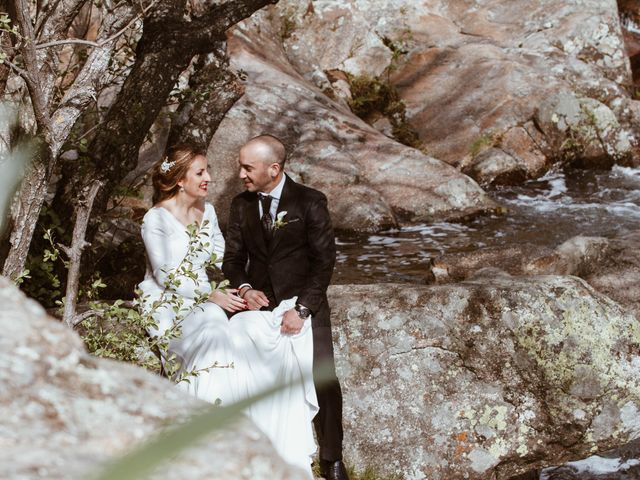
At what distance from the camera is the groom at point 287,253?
186 inches

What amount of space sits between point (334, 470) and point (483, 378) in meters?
1.06

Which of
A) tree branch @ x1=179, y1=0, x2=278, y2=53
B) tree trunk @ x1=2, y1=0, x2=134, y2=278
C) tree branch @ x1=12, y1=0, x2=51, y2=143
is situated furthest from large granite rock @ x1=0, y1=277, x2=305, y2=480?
tree branch @ x1=179, y1=0, x2=278, y2=53

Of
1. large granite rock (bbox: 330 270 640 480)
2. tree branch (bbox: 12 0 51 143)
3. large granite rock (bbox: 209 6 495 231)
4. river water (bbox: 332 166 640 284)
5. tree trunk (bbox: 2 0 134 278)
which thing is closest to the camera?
tree branch (bbox: 12 0 51 143)

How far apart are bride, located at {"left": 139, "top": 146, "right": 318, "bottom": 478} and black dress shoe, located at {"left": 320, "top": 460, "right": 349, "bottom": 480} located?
170 mm

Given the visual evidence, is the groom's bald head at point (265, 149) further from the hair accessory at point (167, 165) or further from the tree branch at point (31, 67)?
the tree branch at point (31, 67)

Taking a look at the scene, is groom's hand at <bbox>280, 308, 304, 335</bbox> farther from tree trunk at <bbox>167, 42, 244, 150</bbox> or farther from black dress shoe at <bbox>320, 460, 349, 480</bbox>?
tree trunk at <bbox>167, 42, 244, 150</bbox>

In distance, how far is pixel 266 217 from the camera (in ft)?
16.4

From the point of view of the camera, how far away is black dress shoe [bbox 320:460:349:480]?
472 cm

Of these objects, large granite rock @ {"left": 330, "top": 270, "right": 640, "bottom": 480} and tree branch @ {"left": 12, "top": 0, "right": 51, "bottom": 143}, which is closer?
tree branch @ {"left": 12, "top": 0, "right": 51, "bottom": 143}

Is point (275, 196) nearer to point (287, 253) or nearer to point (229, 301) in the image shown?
point (287, 253)

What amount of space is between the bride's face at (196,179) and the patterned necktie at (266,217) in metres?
0.38

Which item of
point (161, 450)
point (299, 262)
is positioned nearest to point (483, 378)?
point (299, 262)

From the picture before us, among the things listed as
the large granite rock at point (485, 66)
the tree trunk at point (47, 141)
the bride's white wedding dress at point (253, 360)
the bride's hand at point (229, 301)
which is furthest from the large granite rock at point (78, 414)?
the large granite rock at point (485, 66)

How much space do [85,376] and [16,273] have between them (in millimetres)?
3091
